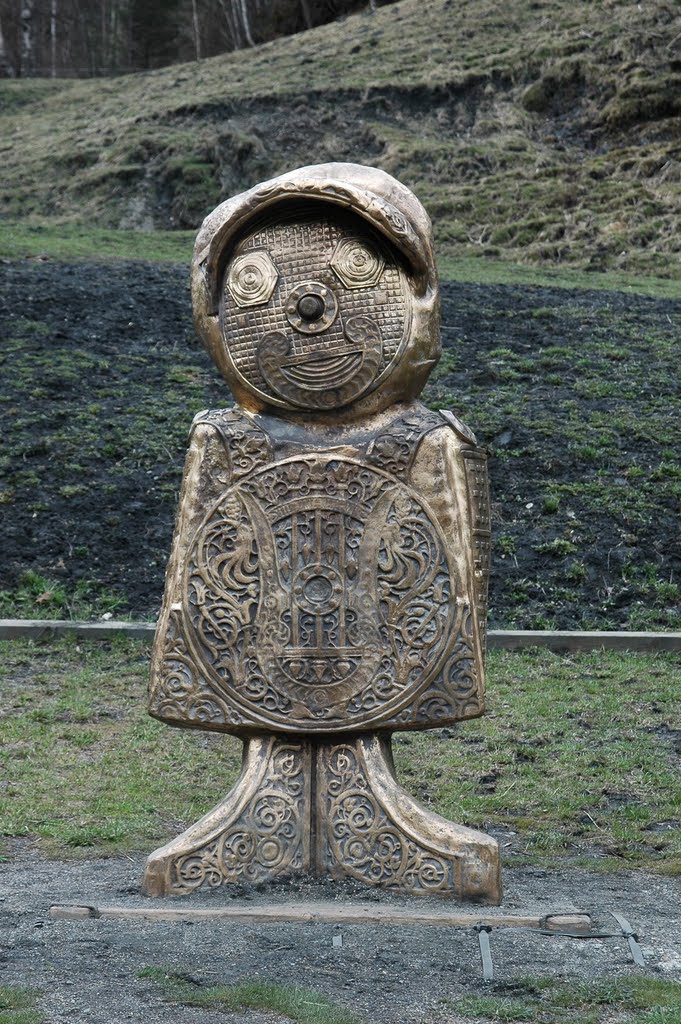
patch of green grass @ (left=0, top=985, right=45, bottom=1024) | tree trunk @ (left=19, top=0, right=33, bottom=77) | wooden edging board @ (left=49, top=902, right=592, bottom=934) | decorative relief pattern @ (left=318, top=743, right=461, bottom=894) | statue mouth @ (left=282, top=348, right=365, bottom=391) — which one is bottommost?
patch of green grass @ (left=0, top=985, right=45, bottom=1024)

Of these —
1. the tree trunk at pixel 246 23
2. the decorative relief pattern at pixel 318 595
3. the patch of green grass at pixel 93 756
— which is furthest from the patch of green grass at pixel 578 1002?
the tree trunk at pixel 246 23

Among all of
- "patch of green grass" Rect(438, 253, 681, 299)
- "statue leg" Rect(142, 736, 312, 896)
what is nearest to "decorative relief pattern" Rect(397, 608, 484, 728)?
"statue leg" Rect(142, 736, 312, 896)

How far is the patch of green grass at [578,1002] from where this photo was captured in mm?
3557

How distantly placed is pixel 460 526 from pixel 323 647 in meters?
0.59

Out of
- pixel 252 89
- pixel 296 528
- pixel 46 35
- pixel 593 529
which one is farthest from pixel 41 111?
pixel 296 528

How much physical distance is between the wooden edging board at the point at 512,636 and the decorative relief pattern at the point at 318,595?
12.2 ft

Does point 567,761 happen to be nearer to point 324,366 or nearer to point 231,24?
point 324,366

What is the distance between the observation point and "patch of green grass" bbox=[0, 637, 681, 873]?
560 centimetres

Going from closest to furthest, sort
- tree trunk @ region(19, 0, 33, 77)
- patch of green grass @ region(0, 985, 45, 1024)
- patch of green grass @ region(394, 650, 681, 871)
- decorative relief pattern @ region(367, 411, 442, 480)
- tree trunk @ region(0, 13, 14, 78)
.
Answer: patch of green grass @ region(0, 985, 45, 1024) < decorative relief pattern @ region(367, 411, 442, 480) < patch of green grass @ region(394, 650, 681, 871) < tree trunk @ region(0, 13, 14, 78) < tree trunk @ region(19, 0, 33, 77)

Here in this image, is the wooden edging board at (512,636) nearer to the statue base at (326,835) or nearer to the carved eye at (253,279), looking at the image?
the statue base at (326,835)

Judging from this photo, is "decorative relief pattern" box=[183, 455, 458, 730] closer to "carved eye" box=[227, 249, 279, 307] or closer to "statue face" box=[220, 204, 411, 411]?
"statue face" box=[220, 204, 411, 411]

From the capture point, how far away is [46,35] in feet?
126

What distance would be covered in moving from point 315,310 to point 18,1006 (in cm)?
232

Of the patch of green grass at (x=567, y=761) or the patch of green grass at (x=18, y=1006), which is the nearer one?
the patch of green grass at (x=18, y=1006)
